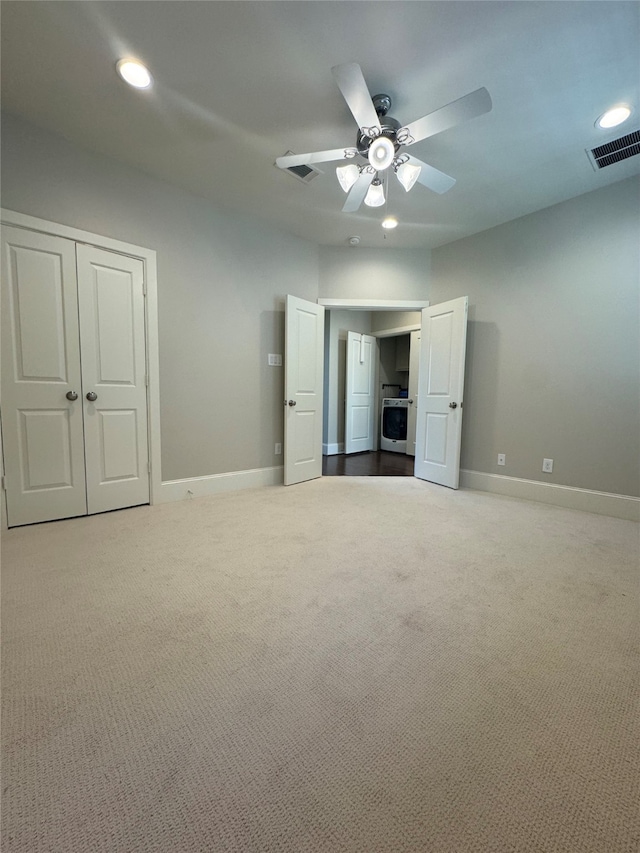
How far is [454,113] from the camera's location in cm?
166

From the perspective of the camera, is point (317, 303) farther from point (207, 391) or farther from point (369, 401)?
point (369, 401)

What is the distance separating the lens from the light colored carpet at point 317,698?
0.77m

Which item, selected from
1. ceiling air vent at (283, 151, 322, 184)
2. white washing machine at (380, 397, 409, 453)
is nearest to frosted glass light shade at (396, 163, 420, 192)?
ceiling air vent at (283, 151, 322, 184)

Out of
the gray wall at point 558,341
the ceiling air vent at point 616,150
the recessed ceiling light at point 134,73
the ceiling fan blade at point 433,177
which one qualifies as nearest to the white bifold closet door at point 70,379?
the recessed ceiling light at point 134,73

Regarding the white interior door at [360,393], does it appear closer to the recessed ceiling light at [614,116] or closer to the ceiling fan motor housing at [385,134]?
the ceiling fan motor housing at [385,134]

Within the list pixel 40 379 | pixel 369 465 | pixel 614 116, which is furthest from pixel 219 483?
→ pixel 614 116

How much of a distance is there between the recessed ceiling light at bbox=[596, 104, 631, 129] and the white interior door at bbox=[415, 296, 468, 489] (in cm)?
149

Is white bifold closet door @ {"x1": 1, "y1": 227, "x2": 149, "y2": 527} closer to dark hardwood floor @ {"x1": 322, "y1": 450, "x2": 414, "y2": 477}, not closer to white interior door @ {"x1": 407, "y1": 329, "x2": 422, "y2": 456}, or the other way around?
dark hardwood floor @ {"x1": 322, "y1": 450, "x2": 414, "y2": 477}

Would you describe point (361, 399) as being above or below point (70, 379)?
below

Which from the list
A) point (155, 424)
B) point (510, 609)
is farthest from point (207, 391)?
point (510, 609)

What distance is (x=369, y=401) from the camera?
5949 millimetres

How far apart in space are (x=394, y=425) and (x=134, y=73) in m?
5.05

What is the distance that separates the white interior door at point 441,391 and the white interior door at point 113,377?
2.96 m

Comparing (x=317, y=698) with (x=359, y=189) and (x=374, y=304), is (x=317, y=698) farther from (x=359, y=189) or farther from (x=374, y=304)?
(x=374, y=304)
